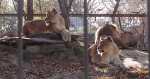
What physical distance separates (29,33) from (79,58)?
1130 millimetres

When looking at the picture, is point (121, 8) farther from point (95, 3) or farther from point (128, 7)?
point (95, 3)

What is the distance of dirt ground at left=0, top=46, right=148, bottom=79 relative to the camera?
17.7ft

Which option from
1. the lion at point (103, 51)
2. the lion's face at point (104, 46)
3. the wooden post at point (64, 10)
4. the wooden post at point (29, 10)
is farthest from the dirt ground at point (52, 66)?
the wooden post at point (29, 10)

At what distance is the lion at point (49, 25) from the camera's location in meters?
7.05

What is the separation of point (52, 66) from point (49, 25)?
65.0 inches

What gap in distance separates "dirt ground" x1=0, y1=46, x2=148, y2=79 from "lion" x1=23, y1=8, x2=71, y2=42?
71 cm

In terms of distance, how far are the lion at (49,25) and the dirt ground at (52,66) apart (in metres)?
0.71

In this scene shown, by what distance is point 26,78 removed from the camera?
5273 mm

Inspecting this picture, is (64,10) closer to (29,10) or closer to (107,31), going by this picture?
(29,10)

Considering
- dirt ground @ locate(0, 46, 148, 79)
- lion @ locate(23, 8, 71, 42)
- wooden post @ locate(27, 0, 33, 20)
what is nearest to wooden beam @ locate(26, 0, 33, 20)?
wooden post @ locate(27, 0, 33, 20)

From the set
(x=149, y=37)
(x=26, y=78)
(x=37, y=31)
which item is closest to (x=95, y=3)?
(x=37, y=31)

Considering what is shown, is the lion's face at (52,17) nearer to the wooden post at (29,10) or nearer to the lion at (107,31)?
the wooden post at (29,10)

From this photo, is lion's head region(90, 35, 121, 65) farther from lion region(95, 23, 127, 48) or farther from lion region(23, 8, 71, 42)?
lion region(23, 8, 71, 42)

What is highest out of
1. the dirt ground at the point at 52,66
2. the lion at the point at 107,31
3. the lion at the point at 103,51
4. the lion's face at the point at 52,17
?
the lion's face at the point at 52,17
